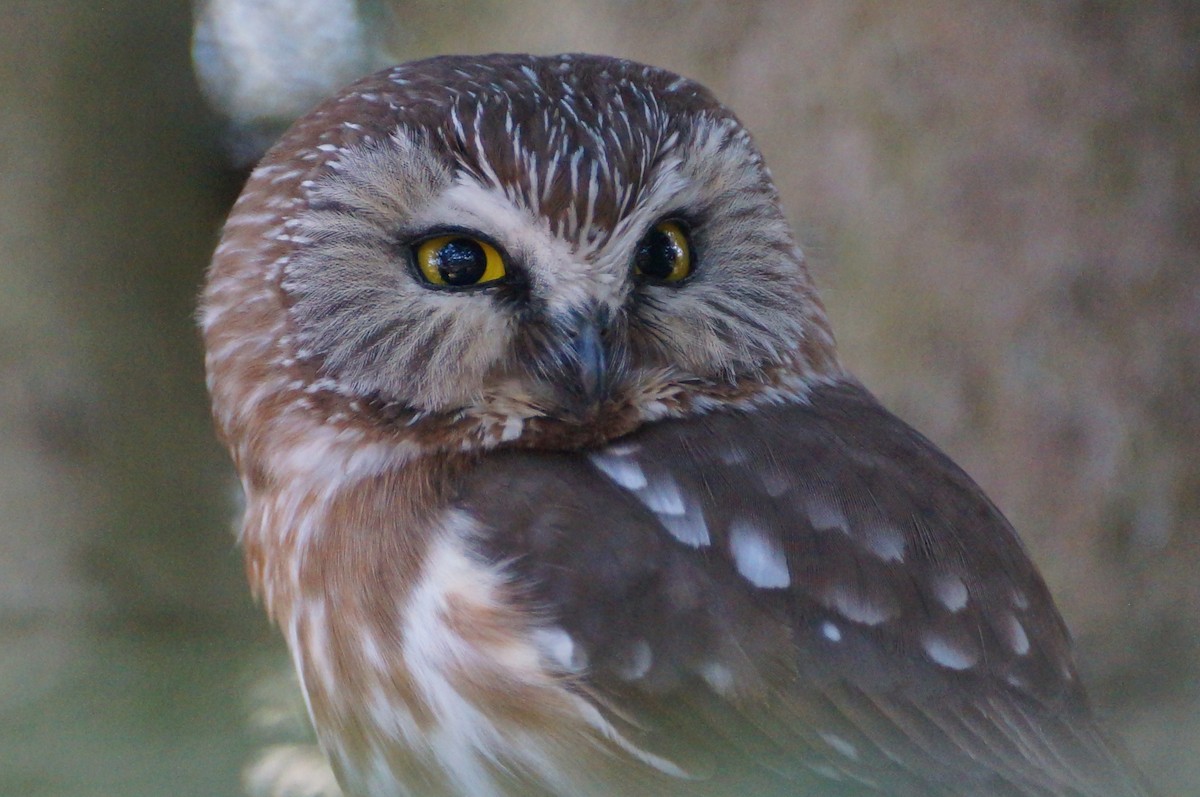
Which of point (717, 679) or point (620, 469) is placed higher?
point (620, 469)

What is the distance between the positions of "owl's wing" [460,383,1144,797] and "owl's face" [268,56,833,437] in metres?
0.14

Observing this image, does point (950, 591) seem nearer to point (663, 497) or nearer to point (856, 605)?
point (856, 605)

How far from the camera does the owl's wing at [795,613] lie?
1429 millimetres

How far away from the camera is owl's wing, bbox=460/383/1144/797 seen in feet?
4.69

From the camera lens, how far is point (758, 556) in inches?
60.6

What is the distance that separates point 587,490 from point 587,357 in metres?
0.19

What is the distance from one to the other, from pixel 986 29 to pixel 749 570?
1965 mm

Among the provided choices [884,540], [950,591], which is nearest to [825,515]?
[884,540]

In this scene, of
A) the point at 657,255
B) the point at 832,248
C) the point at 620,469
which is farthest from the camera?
A: the point at 832,248

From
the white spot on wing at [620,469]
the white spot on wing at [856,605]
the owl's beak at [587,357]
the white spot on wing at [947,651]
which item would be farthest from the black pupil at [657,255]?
the white spot on wing at [947,651]

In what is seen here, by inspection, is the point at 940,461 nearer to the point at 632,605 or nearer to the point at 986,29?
the point at 632,605

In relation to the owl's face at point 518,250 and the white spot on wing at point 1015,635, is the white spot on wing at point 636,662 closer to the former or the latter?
the owl's face at point 518,250

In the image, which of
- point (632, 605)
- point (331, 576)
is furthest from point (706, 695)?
point (331, 576)

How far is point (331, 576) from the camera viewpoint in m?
1.67
